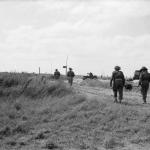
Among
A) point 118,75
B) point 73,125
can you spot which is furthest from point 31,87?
point 73,125

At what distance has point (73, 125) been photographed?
15.4 meters

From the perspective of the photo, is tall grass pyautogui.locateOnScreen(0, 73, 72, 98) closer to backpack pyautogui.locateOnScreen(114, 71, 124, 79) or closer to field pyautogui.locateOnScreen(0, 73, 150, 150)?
field pyautogui.locateOnScreen(0, 73, 150, 150)

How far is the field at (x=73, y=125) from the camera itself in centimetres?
1252

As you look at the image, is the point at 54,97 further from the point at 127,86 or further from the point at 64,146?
the point at 64,146

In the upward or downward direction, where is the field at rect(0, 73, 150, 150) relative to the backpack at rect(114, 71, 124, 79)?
downward

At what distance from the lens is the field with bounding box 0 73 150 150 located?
12.5 meters

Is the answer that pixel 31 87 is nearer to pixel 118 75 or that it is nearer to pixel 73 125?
pixel 118 75

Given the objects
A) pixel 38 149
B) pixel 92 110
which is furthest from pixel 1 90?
pixel 38 149

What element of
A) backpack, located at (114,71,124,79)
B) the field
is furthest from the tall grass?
backpack, located at (114,71,124,79)

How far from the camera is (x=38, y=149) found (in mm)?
12312

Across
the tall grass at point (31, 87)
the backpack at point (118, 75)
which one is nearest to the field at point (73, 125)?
the tall grass at point (31, 87)

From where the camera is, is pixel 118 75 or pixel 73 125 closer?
pixel 73 125

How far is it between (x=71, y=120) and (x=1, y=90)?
12488 mm

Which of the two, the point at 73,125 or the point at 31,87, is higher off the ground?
the point at 31,87
